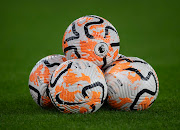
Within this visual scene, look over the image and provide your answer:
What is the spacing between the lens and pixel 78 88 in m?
4.45

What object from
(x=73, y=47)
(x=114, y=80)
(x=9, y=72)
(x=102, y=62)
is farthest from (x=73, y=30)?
(x=9, y=72)

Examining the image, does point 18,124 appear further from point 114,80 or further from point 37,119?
point 114,80

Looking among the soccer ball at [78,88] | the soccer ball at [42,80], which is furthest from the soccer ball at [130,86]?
the soccer ball at [42,80]

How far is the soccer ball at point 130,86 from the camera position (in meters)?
4.74

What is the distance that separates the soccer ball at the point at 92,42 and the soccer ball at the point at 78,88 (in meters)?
0.22

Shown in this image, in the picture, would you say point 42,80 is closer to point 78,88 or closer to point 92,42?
point 78,88

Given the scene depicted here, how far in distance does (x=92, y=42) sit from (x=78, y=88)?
2.44 feet

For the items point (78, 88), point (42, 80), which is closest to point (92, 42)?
point (78, 88)

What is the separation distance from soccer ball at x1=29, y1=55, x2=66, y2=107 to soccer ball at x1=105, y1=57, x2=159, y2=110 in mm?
860

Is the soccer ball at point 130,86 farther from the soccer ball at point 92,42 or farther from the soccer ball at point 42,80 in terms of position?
the soccer ball at point 42,80

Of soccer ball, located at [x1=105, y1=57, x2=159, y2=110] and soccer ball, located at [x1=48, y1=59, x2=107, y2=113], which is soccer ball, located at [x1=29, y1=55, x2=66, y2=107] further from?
soccer ball, located at [x1=105, y1=57, x2=159, y2=110]

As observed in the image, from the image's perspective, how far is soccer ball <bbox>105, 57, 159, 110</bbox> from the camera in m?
4.74

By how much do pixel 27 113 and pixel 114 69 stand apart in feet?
4.61

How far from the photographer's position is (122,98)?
4.76 meters
